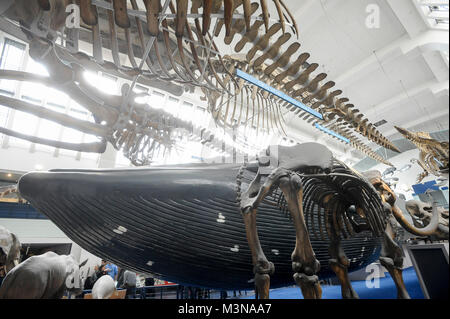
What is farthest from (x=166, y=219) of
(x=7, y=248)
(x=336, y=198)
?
(x=7, y=248)

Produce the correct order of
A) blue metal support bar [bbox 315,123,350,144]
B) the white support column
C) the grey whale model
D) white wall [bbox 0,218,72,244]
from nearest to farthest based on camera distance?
the grey whale model → blue metal support bar [bbox 315,123,350,144] → white wall [bbox 0,218,72,244] → the white support column

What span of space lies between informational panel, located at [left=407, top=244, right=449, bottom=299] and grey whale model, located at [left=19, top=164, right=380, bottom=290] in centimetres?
66

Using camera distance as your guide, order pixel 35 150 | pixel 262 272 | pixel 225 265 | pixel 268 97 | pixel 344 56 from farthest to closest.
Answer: pixel 35 150
pixel 344 56
pixel 268 97
pixel 225 265
pixel 262 272

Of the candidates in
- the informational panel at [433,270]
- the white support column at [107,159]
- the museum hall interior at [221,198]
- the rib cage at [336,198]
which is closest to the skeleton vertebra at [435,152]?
the museum hall interior at [221,198]

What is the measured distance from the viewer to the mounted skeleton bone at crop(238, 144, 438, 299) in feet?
2.58

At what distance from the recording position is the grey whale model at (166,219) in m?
0.88

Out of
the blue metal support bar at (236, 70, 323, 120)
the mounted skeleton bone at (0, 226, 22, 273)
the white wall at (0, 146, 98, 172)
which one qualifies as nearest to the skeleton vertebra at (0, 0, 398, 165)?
the blue metal support bar at (236, 70, 323, 120)

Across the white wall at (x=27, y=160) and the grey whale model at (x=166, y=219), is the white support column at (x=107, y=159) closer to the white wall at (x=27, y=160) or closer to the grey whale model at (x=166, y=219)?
the white wall at (x=27, y=160)

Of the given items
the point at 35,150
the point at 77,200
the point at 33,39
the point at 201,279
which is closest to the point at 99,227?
the point at 77,200

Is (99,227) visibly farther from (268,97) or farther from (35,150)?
(35,150)

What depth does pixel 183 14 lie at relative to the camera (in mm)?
1282

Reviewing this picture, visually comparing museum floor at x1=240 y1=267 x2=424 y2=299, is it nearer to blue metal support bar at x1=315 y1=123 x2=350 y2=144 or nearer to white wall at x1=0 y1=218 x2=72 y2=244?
blue metal support bar at x1=315 y1=123 x2=350 y2=144

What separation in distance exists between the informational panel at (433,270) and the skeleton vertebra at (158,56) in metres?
1.35

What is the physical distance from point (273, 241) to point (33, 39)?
1.67 m
